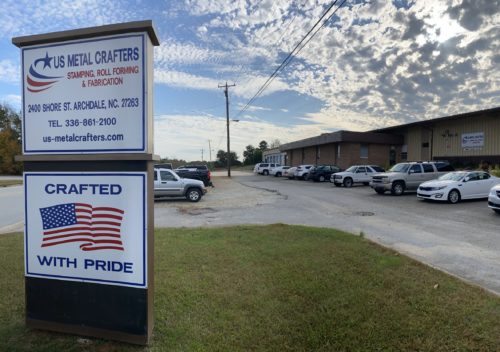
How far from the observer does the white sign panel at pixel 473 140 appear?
2994 centimetres

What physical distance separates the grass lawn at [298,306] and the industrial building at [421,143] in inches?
1122

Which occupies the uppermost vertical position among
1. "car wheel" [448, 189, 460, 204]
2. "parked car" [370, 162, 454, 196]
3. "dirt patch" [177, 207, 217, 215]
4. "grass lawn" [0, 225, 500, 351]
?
"parked car" [370, 162, 454, 196]

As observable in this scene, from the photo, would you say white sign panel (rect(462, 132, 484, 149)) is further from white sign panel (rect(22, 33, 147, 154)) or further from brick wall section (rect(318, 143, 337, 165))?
white sign panel (rect(22, 33, 147, 154))

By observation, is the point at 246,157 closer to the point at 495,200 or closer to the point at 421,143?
the point at 421,143

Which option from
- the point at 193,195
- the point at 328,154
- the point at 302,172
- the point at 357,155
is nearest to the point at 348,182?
the point at 302,172

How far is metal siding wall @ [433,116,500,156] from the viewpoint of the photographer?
94.2 ft

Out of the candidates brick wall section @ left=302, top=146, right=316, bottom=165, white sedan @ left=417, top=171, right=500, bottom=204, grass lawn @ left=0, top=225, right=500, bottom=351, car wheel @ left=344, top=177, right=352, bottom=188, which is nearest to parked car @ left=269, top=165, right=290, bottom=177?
brick wall section @ left=302, top=146, right=316, bottom=165

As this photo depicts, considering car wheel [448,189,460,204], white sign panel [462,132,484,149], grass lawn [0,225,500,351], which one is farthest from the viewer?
white sign panel [462,132,484,149]

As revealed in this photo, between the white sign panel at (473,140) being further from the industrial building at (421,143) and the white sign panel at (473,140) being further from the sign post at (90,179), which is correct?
the sign post at (90,179)

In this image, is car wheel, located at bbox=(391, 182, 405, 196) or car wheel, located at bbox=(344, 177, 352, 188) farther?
car wheel, located at bbox=(344, 177, 352, 188)

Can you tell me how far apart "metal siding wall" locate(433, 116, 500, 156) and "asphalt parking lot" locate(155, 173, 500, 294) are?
49.4 feet

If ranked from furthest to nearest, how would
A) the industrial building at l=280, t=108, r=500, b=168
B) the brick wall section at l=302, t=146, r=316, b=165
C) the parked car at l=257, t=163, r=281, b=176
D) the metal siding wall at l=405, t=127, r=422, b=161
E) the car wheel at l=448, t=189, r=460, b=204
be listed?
the parked car at l=257, t=163, r=281, b=176 → the brick wall section at l=302, t=146, r=316, b=165 → the metal siding wall at l=405, t=127, r=422, b=161 → the industrial building at l=280, t=108, r=500, b=168 → the car wheel at l=448, t=189, r=460, b=204

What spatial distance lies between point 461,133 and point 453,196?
1875cm

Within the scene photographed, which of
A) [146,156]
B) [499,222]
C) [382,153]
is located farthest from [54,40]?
[382,153]
